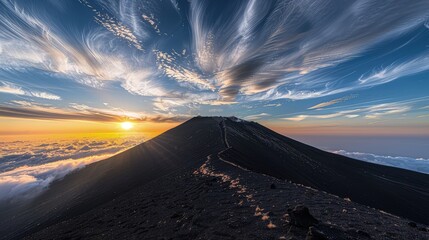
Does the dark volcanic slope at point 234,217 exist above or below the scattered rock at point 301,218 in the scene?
below

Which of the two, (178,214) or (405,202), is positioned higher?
(178,214)

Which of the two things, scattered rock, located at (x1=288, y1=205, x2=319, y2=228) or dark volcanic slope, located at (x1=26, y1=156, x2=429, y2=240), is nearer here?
scattered rock, located at (x1=288, y1=205, x2=319, y2=228)

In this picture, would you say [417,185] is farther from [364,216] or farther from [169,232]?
[169,232]

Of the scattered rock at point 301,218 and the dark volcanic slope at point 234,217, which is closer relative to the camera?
the scattered rock at point 301,218

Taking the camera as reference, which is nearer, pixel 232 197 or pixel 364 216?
pixel 364 216

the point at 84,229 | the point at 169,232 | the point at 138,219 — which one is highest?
the point at 169,232

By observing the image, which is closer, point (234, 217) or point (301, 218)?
point (301, 218)

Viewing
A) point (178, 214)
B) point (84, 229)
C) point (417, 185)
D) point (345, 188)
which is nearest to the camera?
point (178, 214)

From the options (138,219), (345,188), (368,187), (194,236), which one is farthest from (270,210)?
(368,187)

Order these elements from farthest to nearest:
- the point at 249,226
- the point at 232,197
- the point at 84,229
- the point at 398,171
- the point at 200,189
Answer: the point at 398,171 → the point at 200,189 → the point at 84,229 → the point at 232,197 → the point at 249,226

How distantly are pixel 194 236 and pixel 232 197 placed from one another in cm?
375

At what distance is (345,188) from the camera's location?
3391 cm

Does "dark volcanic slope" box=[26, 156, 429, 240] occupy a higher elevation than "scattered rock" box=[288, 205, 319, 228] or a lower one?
lower

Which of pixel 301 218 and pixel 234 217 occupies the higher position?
pixel 301 218
